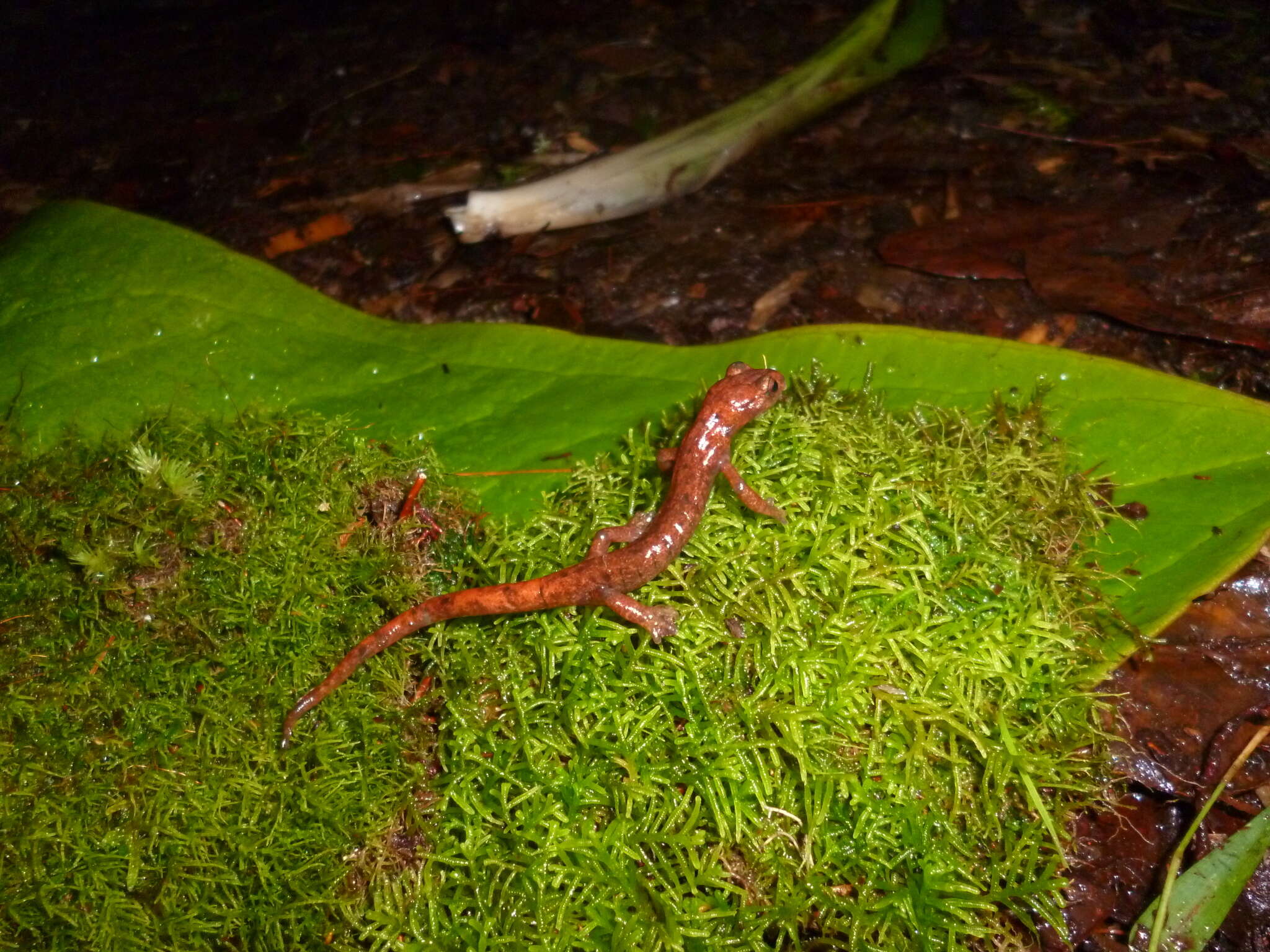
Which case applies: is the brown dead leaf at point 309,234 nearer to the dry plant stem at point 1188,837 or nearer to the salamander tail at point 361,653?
the salamander tail at point 361,653

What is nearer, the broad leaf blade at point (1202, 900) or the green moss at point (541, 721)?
the green moss at point (541, 721)

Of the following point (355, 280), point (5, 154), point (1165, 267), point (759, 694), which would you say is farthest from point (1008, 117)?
point (5, 154)

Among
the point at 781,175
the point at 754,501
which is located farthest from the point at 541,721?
the point at 781,175

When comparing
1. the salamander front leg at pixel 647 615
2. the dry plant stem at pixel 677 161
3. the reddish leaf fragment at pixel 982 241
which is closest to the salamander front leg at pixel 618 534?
the salamander front leg at pixel 647 615

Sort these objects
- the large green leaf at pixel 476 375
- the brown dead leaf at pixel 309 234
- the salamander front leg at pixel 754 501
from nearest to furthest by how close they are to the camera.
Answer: the salamander front leg at pixel 754 501
the large green leaf at pixel 476 375
the brown dead leaf at pixel 309 234

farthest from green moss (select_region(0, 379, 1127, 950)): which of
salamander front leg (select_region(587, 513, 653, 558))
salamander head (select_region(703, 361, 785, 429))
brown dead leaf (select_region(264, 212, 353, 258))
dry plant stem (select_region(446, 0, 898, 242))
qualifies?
brown dead leaf (select_region(264, 212, 353, 258))

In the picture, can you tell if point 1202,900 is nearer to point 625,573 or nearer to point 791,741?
point 791,741

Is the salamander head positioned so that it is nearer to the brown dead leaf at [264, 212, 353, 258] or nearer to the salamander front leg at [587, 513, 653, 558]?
the salamander front leg at [587, 513, 653, 558]

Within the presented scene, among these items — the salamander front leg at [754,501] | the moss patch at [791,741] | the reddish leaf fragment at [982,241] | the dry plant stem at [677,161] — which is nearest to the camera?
the moss patch at [791,741]
